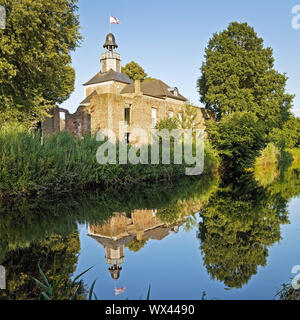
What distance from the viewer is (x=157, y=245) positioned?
483 centimetres

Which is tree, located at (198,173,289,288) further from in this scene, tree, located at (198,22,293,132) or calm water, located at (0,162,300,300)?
tree, located at (198,22,293,132)

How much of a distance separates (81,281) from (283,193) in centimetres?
861

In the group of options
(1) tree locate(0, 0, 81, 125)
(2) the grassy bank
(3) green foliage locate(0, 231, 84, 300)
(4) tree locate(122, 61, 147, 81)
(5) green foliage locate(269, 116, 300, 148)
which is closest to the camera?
(3) green foliage locate(0, 231, 84, 300)

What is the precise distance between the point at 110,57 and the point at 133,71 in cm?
462

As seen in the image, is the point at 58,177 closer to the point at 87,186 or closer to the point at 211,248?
the point at 87,186

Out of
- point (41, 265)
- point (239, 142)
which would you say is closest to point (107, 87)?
point (239, 142)

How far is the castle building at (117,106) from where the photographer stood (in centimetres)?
1752

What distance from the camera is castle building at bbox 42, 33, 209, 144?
17.5 meters

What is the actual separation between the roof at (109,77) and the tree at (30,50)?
2227 centimetres

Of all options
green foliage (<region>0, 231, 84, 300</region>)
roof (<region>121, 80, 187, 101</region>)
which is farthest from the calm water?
roof (<region>121, 80, 187, 101</region>)

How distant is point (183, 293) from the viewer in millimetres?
3109

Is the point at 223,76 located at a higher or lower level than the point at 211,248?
higher

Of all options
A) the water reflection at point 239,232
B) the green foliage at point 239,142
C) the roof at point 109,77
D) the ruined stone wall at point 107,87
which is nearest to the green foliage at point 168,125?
the green foliage at point 239,142
